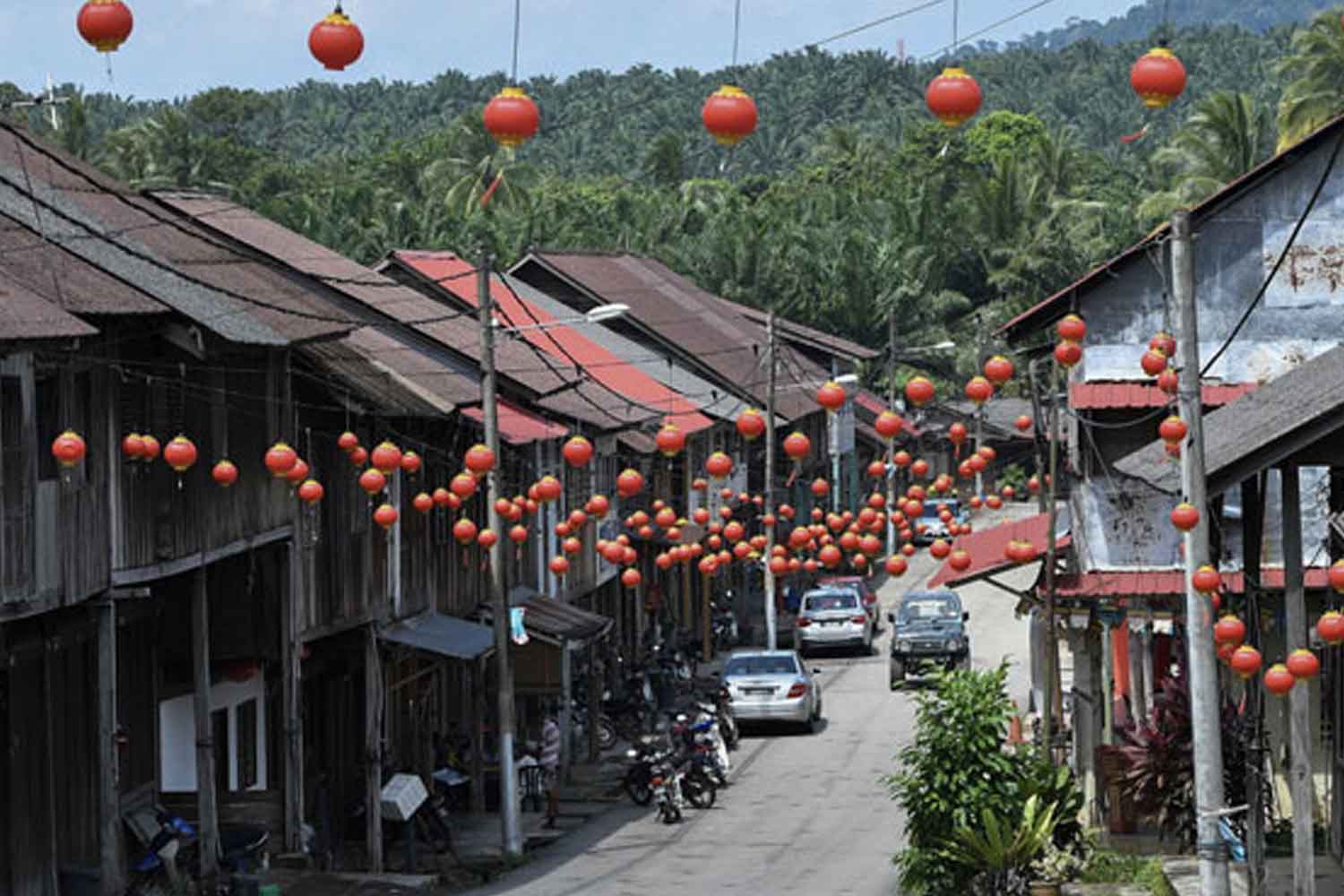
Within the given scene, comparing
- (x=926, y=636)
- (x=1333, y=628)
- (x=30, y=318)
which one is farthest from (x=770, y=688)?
(x=1333, y=628)

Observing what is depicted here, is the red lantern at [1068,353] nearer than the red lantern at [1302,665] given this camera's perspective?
No

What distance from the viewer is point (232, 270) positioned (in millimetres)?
35375

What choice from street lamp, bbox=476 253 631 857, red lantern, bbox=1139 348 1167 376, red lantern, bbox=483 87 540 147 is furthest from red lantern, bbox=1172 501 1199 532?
street lamp, bbox=476 253 631 857

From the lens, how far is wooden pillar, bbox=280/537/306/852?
3297 centimetres

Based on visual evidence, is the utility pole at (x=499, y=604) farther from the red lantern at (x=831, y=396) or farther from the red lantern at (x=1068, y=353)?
the red lantern at (x=1068, y=353)

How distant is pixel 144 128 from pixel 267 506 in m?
90.4

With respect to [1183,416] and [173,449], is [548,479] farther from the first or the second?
[1183,416]

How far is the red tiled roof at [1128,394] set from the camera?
1495 inches

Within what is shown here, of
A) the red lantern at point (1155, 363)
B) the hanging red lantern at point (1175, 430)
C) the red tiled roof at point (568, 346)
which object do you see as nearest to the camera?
the hanging red lantern at point (1175, 430)

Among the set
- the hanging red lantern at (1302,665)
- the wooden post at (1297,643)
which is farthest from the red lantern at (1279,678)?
the wooden post at (1297,643)

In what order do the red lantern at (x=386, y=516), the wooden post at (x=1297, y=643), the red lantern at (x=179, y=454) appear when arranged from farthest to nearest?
the red lantern at (x=386, y=516) < the red lantern at (x=179, y=454) < the wooden post at (x=1297, y=643)

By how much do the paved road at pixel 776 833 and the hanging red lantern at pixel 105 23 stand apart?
17.4 m

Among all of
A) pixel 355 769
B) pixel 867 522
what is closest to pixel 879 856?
pixel 867 522

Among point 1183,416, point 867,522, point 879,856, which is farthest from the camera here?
point 867,522
